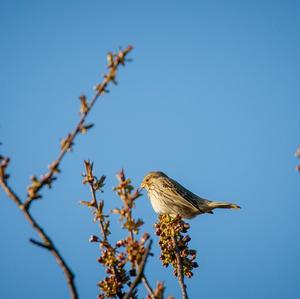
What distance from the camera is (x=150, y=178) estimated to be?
11008 mm

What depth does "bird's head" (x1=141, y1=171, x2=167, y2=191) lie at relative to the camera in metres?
10.7

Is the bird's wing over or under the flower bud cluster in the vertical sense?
over

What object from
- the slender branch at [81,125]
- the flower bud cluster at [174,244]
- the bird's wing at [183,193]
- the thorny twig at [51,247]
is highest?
the bird's wing at [183,193]

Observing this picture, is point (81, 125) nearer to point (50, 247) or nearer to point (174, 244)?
point (50, 247)

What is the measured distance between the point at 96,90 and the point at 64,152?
401mm

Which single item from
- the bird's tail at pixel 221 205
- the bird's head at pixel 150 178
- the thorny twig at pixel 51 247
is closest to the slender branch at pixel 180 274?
the thorny twig at pixel 51 247

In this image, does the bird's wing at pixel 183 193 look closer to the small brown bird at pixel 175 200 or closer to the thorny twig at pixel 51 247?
the small brown bird at pixel 175 200

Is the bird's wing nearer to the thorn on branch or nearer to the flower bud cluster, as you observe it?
the flower bud cluster

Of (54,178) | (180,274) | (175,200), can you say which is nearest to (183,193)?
(175,200)

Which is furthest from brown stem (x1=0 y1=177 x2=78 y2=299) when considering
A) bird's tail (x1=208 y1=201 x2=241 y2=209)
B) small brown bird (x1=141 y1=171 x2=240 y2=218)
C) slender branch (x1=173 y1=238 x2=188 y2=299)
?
bird's tail (x1=208 y1=201 x2=241 y2=209)

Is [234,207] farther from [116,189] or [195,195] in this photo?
[116,189]

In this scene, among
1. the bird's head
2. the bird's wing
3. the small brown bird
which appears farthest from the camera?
the bird's head

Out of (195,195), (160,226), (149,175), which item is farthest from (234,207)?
(160,226)

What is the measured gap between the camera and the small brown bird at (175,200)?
9.81 metres
